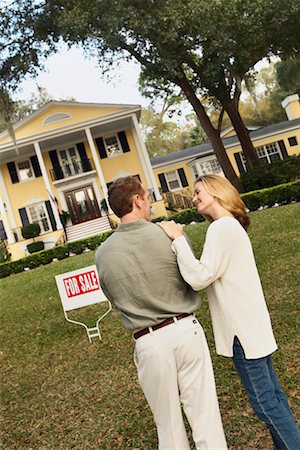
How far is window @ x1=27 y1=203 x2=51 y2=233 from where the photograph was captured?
2459 centimetres

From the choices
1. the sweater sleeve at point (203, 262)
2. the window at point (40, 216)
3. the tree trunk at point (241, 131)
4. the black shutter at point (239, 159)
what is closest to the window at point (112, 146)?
the window at point (40, 216)

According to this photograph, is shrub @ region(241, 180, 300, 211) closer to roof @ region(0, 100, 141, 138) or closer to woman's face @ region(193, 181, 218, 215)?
roof @ region(0, 100, 141, 138)

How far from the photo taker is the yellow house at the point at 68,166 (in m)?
23.7

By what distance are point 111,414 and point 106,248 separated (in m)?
2.43

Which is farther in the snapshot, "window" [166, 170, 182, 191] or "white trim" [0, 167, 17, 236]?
"window" [166, 170, 182, 191]

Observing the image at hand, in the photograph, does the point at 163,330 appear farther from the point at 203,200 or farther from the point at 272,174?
the point at 272,174

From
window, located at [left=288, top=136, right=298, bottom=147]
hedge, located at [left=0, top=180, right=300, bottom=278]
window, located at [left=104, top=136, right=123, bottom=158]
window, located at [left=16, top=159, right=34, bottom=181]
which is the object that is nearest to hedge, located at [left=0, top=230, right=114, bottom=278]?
hedge, located at [left=0, top=180, right=300, bottom=278]

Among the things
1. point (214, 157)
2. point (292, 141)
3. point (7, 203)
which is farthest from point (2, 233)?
point (292, 141)

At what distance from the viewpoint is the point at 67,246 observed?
18250mm

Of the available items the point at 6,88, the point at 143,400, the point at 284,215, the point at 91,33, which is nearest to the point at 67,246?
the point at 6,88

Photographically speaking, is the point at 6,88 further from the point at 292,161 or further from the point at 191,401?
the point at 191,401

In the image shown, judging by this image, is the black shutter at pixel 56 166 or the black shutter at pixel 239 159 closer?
the black shutter at pixel 56 166

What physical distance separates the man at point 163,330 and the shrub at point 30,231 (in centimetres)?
2118

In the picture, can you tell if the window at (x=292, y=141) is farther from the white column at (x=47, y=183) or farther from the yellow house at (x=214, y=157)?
the white column at (x=47, y=183)
